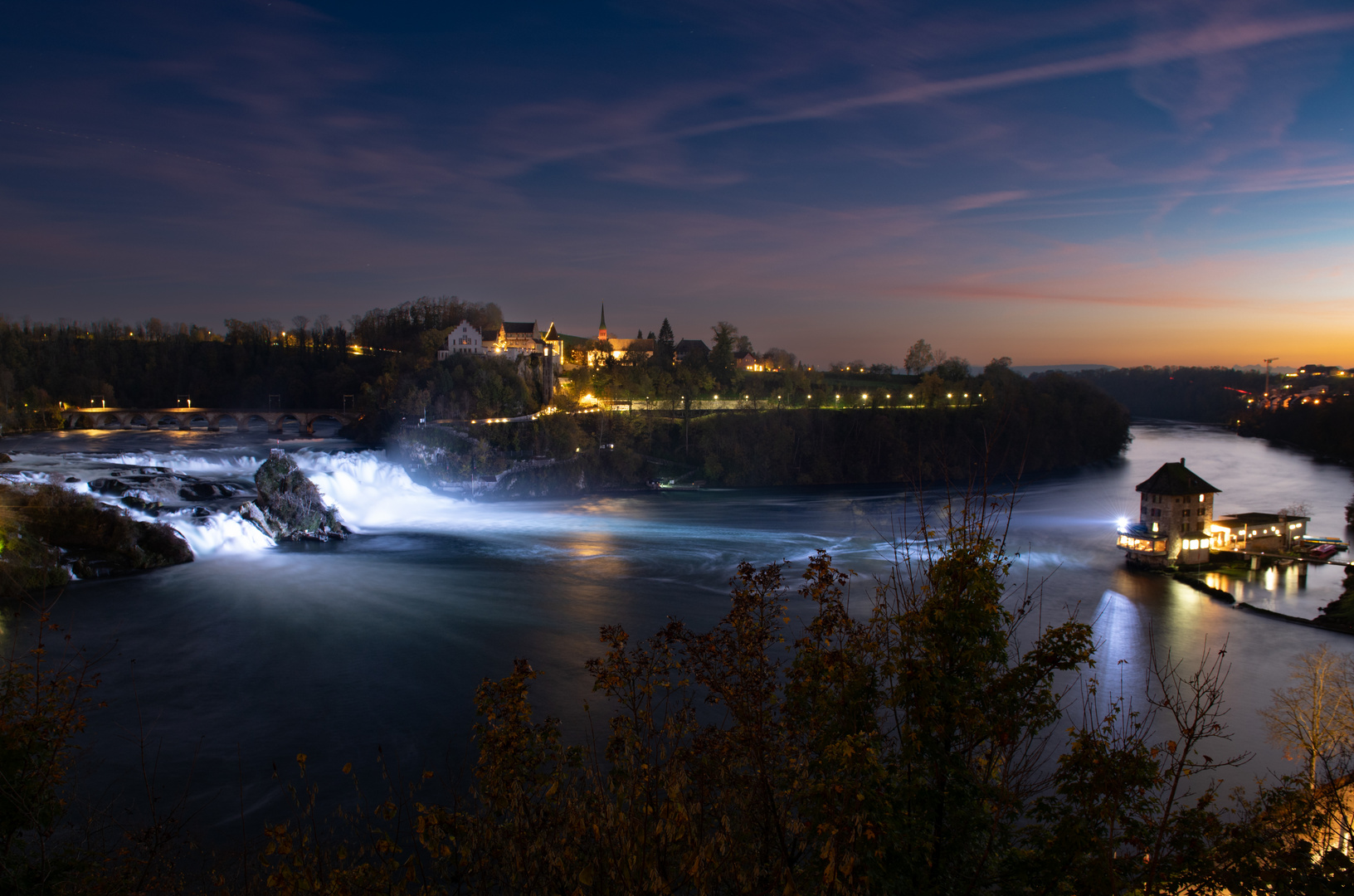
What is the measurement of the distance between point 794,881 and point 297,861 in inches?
105

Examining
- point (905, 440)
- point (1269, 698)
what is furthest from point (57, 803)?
point (905, 440)

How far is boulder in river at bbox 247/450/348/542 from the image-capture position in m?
24.9

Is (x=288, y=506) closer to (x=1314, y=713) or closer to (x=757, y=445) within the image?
(x=1314, y=713)

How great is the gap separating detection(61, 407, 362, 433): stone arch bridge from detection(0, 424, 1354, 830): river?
839 centimetres

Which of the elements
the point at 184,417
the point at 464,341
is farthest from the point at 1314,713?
the point at 184,417

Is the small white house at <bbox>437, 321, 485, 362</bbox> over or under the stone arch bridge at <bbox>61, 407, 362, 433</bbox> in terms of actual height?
over

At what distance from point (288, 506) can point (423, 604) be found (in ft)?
31.7

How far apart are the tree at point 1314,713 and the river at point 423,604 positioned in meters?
0.47

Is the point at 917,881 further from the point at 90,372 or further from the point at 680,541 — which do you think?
the point at 90,372

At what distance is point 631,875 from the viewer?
3.46 meters

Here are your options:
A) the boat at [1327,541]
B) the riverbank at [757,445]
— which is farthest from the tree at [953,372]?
the boat at [1327,541]

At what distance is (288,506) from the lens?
25484mm

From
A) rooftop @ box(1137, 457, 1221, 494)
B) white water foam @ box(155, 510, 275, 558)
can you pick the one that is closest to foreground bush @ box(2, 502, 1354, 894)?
white water foam @ box(155, 510, 275, 558)

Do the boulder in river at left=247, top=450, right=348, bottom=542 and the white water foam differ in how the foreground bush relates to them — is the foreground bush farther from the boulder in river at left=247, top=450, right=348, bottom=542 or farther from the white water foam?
the boulder in river at left=247, top=450, right=348, bottom=542
